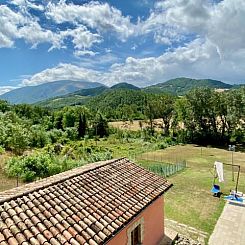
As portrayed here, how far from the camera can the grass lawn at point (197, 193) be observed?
18125mm

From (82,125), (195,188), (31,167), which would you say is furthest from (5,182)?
(82,125)

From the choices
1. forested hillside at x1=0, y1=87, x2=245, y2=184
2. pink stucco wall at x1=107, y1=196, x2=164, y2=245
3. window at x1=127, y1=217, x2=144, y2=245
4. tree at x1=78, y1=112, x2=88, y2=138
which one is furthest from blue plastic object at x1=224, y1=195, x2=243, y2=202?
tree at x1=78, y1=112, x2=88, y2=138

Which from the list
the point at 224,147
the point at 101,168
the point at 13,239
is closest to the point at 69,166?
the point at 101,168

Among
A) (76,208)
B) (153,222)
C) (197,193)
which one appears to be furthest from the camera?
(197,193)

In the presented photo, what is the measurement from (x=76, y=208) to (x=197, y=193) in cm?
1644

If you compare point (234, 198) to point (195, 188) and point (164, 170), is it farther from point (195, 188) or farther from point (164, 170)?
point (164, 170)

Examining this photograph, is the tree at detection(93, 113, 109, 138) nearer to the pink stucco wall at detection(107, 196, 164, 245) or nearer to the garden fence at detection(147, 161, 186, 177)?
the garden fence at detection(147, 161, 186, 177)

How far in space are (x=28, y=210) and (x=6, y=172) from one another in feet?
63.8

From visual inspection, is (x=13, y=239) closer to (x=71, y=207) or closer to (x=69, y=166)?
(x=71, y=207)

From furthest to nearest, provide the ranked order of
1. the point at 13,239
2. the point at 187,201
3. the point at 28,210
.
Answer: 1. the point at 187,201
2. the point at 28,210
3. the point at 13,239

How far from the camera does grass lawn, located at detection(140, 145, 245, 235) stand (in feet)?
59.5

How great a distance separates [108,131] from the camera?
2972 inches

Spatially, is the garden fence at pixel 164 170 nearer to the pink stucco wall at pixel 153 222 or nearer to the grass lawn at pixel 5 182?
the grass lawn at pixel 5 182

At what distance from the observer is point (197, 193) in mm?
23422
